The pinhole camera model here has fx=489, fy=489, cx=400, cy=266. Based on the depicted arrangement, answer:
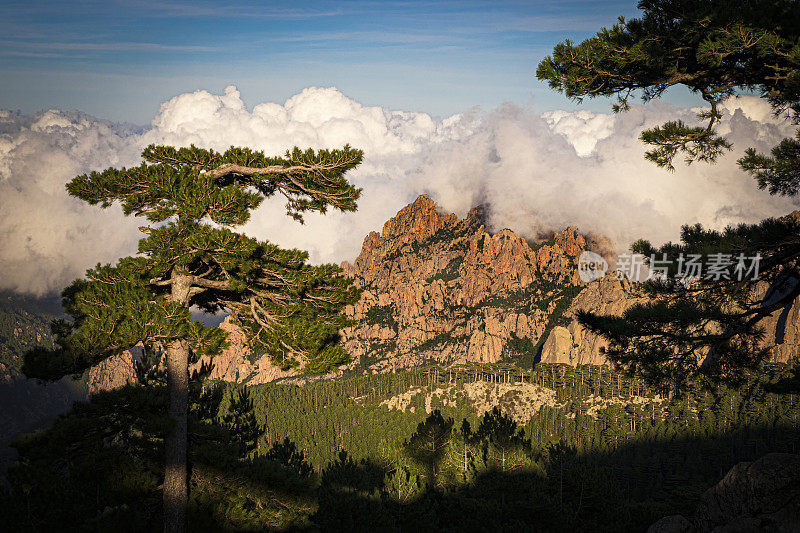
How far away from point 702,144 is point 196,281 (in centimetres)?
1683

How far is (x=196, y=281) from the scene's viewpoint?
13.5 metres

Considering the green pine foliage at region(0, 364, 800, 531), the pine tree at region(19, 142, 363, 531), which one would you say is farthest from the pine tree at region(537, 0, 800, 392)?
the pine tree at region(19, 142, 363, 531)

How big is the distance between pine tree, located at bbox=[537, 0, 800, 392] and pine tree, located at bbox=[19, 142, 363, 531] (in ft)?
29.7

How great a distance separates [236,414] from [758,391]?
625 ft

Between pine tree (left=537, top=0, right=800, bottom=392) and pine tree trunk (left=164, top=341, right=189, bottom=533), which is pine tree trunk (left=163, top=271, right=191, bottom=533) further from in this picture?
pine tree (left=537, top=0, right=800, bottom=392)

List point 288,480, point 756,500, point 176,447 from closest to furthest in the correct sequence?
1. point 176,447
2. point 288,480
3. point 756,500

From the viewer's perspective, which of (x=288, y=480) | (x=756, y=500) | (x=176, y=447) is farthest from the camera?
(x=756, y=500)

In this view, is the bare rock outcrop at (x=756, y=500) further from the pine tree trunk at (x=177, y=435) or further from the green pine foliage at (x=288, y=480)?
the pine tree trunk at (x=177, y=435)

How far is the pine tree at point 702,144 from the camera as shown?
43.8 ft

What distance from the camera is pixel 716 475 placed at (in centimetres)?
11312

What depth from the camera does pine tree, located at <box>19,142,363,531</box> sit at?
11391 mm

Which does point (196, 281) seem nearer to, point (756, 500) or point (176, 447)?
point (176, 447)

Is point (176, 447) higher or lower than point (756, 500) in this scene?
higher

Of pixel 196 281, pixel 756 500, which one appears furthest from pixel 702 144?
pixel 196 281
